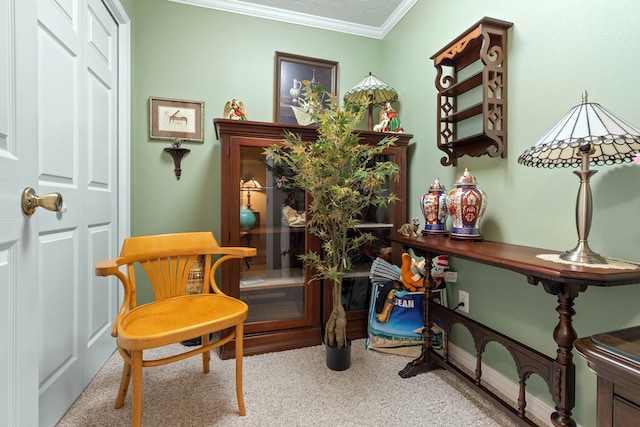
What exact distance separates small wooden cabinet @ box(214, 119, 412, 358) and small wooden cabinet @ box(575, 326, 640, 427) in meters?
1.50

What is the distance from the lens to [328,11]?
236cm

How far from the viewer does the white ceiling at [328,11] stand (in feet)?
7.36

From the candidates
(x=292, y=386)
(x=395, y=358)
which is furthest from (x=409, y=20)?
(x=292, y=386)

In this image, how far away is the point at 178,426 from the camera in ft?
4.16

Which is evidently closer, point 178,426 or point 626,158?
point 626,158

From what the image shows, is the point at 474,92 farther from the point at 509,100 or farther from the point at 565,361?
the point at 565,361

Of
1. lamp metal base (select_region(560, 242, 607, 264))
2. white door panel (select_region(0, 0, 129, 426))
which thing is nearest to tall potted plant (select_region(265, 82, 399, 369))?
lamp metal base (select_region(560, 242, 607, 264))

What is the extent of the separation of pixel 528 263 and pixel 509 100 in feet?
3.01

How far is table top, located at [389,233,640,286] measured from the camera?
2.78 ft

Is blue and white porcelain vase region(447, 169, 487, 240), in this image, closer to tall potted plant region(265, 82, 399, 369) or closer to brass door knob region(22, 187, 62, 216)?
tall potted plant region(265, 82, 399, 369)

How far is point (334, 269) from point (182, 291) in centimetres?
85

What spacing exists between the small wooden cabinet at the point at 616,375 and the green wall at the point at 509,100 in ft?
2.19

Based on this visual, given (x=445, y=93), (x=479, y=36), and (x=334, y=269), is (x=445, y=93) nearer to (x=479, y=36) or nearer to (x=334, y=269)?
(x=479, y=36)

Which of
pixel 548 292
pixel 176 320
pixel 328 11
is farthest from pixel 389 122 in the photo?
pixel 176 320
